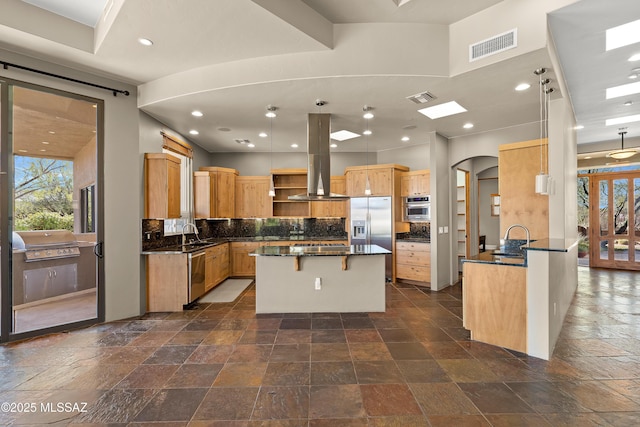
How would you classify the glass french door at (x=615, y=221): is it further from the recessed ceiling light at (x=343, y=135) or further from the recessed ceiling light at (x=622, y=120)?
the recessed ceiling light at (x=343, y=135)

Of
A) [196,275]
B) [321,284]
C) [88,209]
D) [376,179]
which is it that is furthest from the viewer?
[376,179]

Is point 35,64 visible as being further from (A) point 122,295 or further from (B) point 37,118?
(A) point 122,295

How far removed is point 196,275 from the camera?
466 cm

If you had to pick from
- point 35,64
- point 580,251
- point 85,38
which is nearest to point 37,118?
point 35,64

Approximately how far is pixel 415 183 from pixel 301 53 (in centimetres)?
383

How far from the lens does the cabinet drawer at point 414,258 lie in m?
5.80

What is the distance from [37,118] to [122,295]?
2.44 m

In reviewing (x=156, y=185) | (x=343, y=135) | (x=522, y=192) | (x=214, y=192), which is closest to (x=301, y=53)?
(x=343, y=135)

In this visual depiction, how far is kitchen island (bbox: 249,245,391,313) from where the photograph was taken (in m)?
4.24

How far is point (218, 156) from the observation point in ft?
23.9

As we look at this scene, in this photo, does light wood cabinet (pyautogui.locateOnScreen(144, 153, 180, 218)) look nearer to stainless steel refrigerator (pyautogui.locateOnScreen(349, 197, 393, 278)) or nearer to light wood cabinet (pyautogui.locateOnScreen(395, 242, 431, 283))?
stainless steel refrigerator (pyautogui.locateOnScreen(349, 197, 393, 278))

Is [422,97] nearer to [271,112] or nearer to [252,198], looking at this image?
[271,112]

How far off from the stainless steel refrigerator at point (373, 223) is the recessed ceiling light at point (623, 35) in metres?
3.81

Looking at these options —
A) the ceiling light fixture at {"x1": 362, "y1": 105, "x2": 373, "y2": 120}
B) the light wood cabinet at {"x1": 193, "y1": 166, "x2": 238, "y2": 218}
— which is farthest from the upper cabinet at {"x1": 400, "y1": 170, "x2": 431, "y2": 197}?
the light wood cabinet at {"x1": 193, "y1": 166, "x2": 238, "y2": 218}
